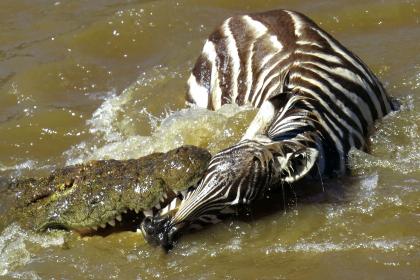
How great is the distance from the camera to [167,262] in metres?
4.88

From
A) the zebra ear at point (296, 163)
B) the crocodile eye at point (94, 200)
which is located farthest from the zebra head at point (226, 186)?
the crocodile eye at point (94, 200)

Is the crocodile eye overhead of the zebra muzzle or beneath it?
overhead

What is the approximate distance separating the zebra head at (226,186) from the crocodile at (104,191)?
0.08 meters

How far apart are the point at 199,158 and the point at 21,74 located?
13.3ft

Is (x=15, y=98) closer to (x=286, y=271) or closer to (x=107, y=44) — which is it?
(x=107, y=44)

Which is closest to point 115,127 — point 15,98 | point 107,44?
point 15,98

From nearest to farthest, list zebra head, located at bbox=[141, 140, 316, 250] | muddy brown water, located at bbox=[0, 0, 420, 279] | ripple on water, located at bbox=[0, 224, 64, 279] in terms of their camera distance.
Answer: zebra head, located at bbox=[141, 140, 316, 250]
muddy brown water, located at bbox=[0, 0, 420, 279]
ripple on water, located at bbox=[0, 224, 64, 279]

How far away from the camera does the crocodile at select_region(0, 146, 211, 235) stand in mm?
4777

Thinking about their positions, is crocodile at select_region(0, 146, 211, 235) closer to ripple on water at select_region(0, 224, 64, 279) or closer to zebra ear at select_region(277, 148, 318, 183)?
ripple on water at select_region(0, 224, 64, 279)

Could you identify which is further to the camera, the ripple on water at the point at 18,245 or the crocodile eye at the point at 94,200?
the ripple on water at the point at 18,245

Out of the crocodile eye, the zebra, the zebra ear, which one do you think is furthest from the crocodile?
the zebra ear

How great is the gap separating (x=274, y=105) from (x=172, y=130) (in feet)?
4.71

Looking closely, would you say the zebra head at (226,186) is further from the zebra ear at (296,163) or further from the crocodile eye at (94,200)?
the crocodile eye at (94,200)

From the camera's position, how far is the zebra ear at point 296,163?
4.91 m
